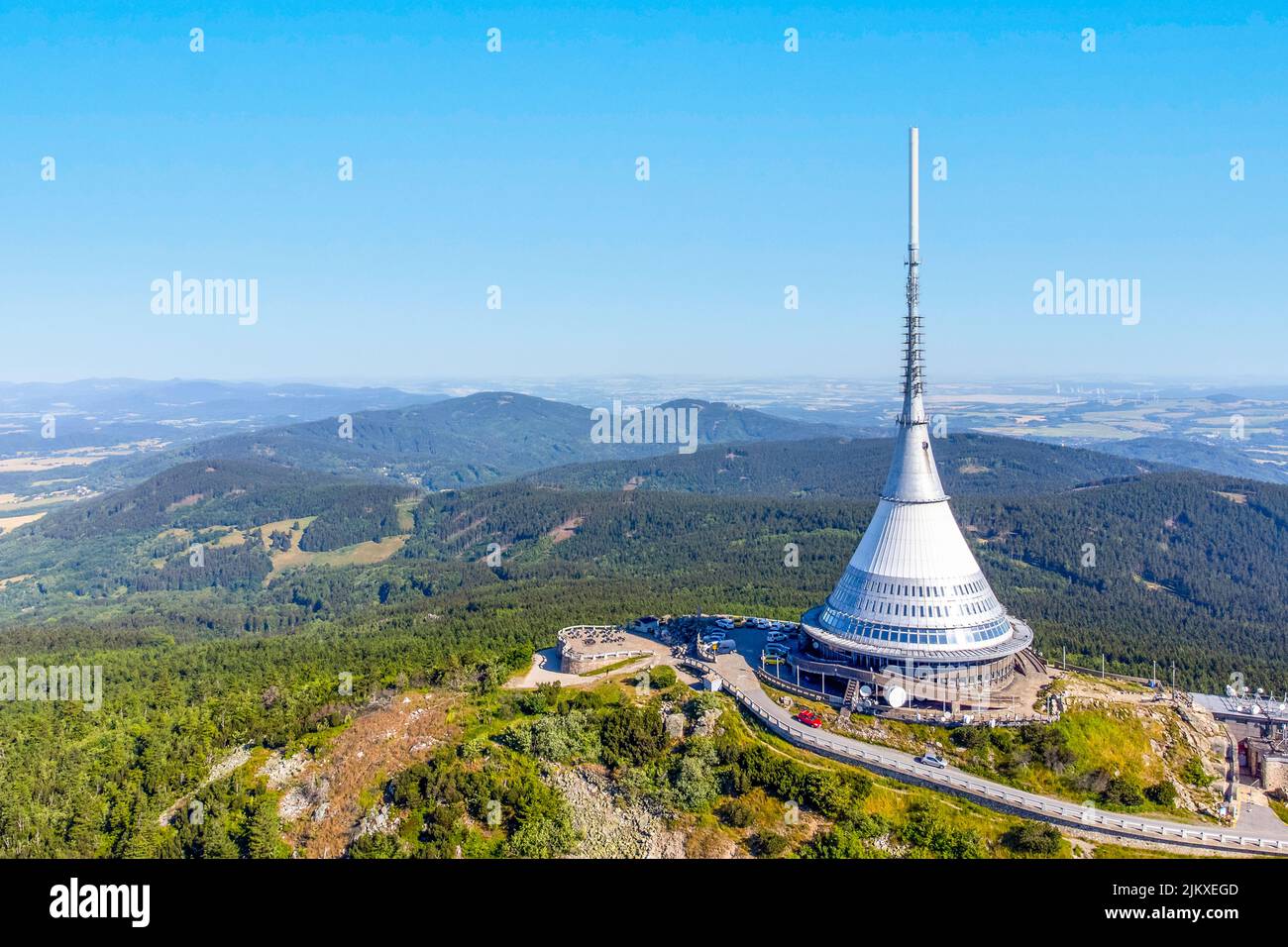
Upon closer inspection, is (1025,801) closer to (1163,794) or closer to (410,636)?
(1163,794)

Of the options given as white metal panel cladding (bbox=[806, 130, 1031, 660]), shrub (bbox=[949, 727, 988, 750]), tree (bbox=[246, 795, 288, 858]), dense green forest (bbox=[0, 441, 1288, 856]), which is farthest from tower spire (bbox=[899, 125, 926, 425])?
tree (bbox=[246, 795, 288, 858])

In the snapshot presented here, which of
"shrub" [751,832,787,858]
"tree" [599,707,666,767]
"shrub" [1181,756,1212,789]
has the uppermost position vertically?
"tree" [599,707,666,767]

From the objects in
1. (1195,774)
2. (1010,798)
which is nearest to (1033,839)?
(1010,798)

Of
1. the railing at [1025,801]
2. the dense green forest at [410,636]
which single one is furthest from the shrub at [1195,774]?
the dense green forest at [410,636]

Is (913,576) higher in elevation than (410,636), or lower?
higher

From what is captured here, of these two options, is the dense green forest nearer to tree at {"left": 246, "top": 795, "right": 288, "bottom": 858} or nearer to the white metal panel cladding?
tree at {"left": 246, "top": 795, "right": 288, "bottom": 858}
